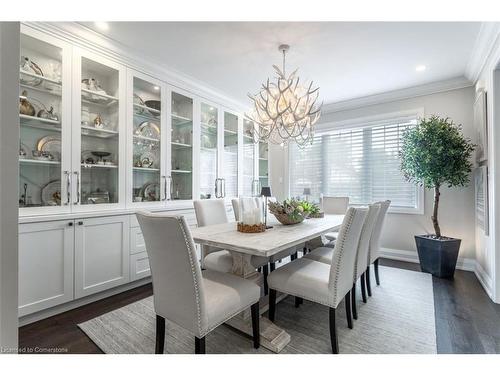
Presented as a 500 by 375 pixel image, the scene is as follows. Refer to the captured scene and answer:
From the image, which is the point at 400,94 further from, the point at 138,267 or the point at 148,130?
the point at 138,267

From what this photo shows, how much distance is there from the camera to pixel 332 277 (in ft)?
5.28

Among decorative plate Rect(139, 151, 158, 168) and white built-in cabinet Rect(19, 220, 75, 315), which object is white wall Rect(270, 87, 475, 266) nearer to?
decorative plate Rect(139, 151, 158, 168)

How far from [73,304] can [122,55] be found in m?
2.49

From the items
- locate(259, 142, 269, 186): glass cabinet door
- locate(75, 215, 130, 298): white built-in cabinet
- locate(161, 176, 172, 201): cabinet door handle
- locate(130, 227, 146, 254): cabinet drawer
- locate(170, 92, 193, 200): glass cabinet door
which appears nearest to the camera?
locate(75, 215, 130, 298): white built-in cabinet

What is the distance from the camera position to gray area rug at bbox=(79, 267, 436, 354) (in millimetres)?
1674

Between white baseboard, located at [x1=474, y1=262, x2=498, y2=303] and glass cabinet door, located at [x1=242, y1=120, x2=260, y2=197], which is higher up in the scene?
glass cabinet door, located at [x1=242, y1=120, x2=260, y2=197]

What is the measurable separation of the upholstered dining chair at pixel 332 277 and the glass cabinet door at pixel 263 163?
10.2ft

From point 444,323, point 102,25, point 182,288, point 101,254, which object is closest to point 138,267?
point 101,254

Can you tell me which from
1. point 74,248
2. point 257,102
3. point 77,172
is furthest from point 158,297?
point 257,102

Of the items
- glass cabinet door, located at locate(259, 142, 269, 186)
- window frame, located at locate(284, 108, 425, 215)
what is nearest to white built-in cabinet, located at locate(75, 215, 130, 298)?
glass cabinet door, located at locate(259, 142, 269, 186)

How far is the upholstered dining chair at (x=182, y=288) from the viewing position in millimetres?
1270

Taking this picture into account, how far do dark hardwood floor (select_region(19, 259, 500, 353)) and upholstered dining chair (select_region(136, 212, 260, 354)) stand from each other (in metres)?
0.74

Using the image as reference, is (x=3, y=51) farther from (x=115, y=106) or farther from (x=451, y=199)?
(x=451, y=199)

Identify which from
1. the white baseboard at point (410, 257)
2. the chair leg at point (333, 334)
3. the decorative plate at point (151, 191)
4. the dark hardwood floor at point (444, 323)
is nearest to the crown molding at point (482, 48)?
the white baseboard at point (410, 257)
